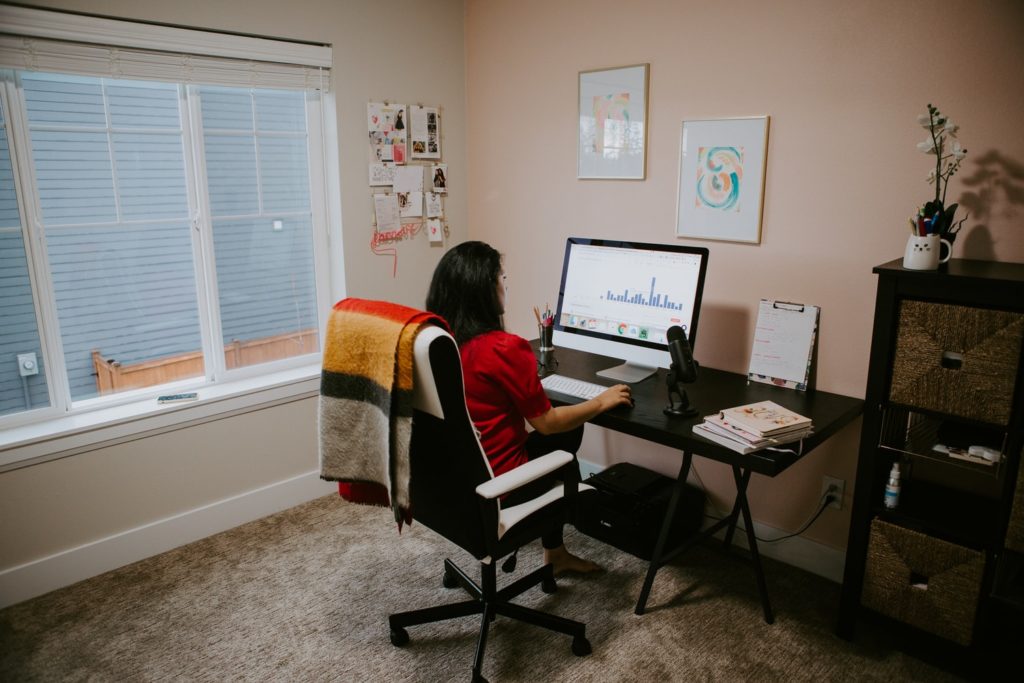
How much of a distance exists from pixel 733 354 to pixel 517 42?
179cm

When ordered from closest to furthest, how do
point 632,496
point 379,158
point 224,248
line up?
1. point 632,496
2. point 224,248
3. point 379,158

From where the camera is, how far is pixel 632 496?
8.93 feet

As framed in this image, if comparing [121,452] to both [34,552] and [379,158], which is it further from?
[379,158]

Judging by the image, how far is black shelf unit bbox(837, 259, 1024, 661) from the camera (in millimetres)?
1887

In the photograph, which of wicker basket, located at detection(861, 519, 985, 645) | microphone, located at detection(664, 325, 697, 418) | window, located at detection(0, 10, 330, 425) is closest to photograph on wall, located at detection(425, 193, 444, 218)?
window, located at detection(0, 10, 330, 425)

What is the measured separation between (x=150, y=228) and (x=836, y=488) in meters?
2.82

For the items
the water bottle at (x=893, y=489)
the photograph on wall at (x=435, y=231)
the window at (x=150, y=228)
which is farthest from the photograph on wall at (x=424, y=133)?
the water bottle at (x=893, y=489)

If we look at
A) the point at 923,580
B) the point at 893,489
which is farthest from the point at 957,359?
the point at 923,580

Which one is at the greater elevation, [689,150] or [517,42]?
[517,42]

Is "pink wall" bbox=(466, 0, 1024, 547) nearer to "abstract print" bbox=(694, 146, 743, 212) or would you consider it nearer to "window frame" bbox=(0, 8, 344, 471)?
"abstract print" bbox=(694, 146, 743, 212)

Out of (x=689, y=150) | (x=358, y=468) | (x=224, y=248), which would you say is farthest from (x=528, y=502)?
(x=224, y=248)

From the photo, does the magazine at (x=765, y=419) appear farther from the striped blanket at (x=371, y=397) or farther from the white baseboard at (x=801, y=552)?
the striped blanket at (x=371, y=397)

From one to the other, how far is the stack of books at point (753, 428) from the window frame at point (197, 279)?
1891 mm

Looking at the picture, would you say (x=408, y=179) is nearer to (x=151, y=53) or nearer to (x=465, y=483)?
(x=151, y=53)
